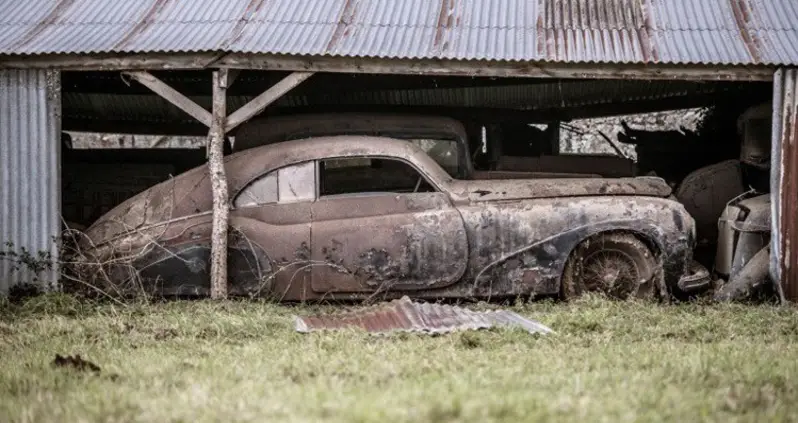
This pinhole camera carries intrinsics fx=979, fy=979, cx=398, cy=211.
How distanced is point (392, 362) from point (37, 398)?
1.92 meters

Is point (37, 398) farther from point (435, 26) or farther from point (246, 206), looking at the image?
point (435, 26)

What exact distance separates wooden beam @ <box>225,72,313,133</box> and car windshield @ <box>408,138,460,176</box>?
1.83m

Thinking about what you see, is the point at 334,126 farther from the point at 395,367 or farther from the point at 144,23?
the point at 395,367

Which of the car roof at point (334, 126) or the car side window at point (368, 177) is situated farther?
the car roof at point (334, 126)

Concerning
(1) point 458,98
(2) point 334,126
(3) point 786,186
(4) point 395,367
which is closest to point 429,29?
(2) point 334,126

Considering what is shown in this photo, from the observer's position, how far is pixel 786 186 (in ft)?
28.3

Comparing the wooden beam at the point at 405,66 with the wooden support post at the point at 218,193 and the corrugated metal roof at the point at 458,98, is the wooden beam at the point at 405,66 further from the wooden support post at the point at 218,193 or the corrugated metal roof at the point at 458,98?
the corrugated metal roof at the point at 458,98

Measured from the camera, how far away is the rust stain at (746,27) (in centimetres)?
871

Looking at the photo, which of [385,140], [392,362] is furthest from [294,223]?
[392,362]

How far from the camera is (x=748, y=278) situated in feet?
28.8

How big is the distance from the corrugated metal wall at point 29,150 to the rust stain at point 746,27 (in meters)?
6.33

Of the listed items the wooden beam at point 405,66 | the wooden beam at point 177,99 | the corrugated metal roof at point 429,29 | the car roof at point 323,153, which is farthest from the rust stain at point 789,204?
the wooden beam at point 177,99

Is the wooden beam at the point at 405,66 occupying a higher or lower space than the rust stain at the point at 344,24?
lower

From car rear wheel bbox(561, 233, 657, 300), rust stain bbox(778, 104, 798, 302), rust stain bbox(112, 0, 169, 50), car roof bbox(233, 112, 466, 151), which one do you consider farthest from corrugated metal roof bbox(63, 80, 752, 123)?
car rear wheel bbox(561, 233, 657, 300)
